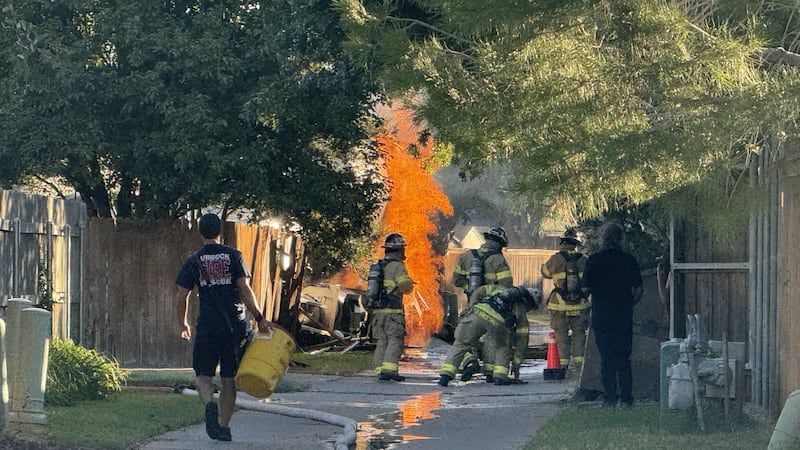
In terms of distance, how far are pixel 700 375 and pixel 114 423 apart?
476cm

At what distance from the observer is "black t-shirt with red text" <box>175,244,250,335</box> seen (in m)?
10.8

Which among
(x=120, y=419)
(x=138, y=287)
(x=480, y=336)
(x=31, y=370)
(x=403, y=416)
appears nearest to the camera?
(x=31, y=370)

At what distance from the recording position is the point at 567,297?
17.3 metres

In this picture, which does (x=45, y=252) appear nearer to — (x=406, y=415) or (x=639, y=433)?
(x=406, y=415)

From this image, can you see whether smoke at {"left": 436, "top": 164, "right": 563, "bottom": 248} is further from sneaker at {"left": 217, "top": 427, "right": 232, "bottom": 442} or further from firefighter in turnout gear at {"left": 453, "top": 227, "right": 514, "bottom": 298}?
sneaker at {"left": 217, "top": 427, "right": 232, "bottom": 442}

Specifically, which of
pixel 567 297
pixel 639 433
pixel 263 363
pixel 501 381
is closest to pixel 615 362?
pixel 639 433

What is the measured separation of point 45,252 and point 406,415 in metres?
4.16

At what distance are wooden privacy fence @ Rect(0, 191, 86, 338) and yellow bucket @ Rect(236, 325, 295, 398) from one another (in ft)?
10.4

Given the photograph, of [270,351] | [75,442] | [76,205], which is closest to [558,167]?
[270,351]

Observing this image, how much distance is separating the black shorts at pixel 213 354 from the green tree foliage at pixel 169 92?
6.06 m

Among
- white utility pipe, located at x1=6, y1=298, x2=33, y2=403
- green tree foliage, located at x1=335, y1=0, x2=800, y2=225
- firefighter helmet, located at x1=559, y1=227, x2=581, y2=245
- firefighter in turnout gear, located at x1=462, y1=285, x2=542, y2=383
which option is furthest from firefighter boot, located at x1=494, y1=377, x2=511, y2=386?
green tree foliage, located at x1=335, y1=0, x2=800, y2=225

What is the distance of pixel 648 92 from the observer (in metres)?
8.14

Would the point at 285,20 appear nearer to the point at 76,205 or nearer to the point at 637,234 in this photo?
the point at 76,205

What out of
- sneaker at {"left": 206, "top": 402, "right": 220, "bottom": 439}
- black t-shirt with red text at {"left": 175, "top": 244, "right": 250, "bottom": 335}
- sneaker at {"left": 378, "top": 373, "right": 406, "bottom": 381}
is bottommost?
sneaker at {"left": 378, "top": 373, "right": 406, "bottom": 381}
